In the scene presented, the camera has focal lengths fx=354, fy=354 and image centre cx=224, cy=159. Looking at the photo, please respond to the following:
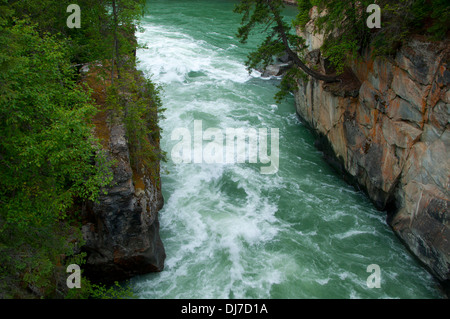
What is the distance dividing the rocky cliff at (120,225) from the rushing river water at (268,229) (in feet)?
3.18

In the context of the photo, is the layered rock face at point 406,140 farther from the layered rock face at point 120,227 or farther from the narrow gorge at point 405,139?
the layered rock face at point 120,227

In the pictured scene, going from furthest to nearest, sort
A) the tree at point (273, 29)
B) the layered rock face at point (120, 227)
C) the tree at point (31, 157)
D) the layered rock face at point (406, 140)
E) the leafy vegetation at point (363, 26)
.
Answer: the tree at point (273, 29) < the leafy vegetation at point (363, 26) < the layered rock face at point (406, 140) < the layered rock face at point (120, 227) < the tree at point (31, 157)

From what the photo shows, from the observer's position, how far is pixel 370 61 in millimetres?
14719

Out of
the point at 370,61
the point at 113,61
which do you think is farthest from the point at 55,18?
the point at 370,61

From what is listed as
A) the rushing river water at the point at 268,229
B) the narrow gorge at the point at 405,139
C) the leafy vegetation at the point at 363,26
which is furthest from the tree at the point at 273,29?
the rushing river water at the point at 268,229

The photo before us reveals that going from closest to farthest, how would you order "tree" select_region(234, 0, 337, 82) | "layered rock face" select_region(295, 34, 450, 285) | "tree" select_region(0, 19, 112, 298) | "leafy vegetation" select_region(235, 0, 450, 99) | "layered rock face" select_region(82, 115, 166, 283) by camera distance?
1. "tree" select_region(0, 19, 112, 298)
2. "layered rock face" select_region(82, 115, 166, 283)
3. "layered rock face" select_region(295, 34, 450, 285)
4. "leafy vegetation" select_region(235, 0, 450, 99)
5. "tree" select_region(234, 0, 337, 82)

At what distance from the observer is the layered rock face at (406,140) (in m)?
11.7

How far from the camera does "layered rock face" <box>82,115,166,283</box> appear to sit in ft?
36.6

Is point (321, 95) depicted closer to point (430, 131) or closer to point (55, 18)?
point (430, 131)

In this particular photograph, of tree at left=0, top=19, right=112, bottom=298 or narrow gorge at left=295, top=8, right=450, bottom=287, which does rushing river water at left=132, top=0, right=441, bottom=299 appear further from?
tree at left=0, top=19, right=112, bottom=298

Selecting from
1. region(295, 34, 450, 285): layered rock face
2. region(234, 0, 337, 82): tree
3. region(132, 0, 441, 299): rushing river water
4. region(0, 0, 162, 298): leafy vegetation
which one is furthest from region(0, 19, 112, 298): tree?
region(295, 34, 450, 285): layered rock face

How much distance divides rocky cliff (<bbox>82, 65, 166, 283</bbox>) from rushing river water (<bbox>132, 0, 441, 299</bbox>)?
3.18 feet

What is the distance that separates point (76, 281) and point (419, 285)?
11.2m
